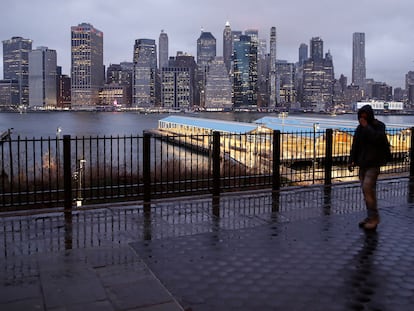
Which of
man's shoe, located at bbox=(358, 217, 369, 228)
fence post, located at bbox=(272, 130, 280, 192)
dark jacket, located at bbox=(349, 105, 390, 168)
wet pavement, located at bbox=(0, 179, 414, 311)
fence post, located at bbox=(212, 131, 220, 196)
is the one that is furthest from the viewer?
fence post, located at bbox=(272, 130, 280, 192)

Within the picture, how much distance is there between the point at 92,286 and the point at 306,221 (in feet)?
15.9

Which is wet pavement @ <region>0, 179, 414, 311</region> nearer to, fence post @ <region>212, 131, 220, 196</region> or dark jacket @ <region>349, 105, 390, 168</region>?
fence post @ <region>212, 131, 220, 196</region>

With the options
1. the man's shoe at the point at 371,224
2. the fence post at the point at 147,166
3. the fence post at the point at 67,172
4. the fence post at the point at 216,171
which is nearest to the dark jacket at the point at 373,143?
the man's shoe at the point at 371,224

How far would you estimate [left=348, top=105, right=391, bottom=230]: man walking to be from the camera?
866 cm

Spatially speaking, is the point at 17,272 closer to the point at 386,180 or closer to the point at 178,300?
the point at 178,300

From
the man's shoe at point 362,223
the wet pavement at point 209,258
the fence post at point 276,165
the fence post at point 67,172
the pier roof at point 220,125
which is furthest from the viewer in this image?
the pier roof at point 220,125

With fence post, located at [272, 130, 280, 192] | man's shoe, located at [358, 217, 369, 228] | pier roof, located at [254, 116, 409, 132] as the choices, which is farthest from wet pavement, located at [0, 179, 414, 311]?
pier roof, located at [254, 116, 409, 132]

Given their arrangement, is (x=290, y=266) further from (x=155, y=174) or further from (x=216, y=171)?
(x=155, y=174)

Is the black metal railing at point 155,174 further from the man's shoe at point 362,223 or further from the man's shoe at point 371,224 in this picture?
the man's shoe at point 371,224

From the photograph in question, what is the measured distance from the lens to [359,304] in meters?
5.40

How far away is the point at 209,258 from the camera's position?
7004 mm

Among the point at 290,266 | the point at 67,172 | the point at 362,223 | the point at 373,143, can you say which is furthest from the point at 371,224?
the point at 67,172

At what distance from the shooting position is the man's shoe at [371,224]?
8688 millimetres

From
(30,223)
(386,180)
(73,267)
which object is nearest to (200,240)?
(73,267)
